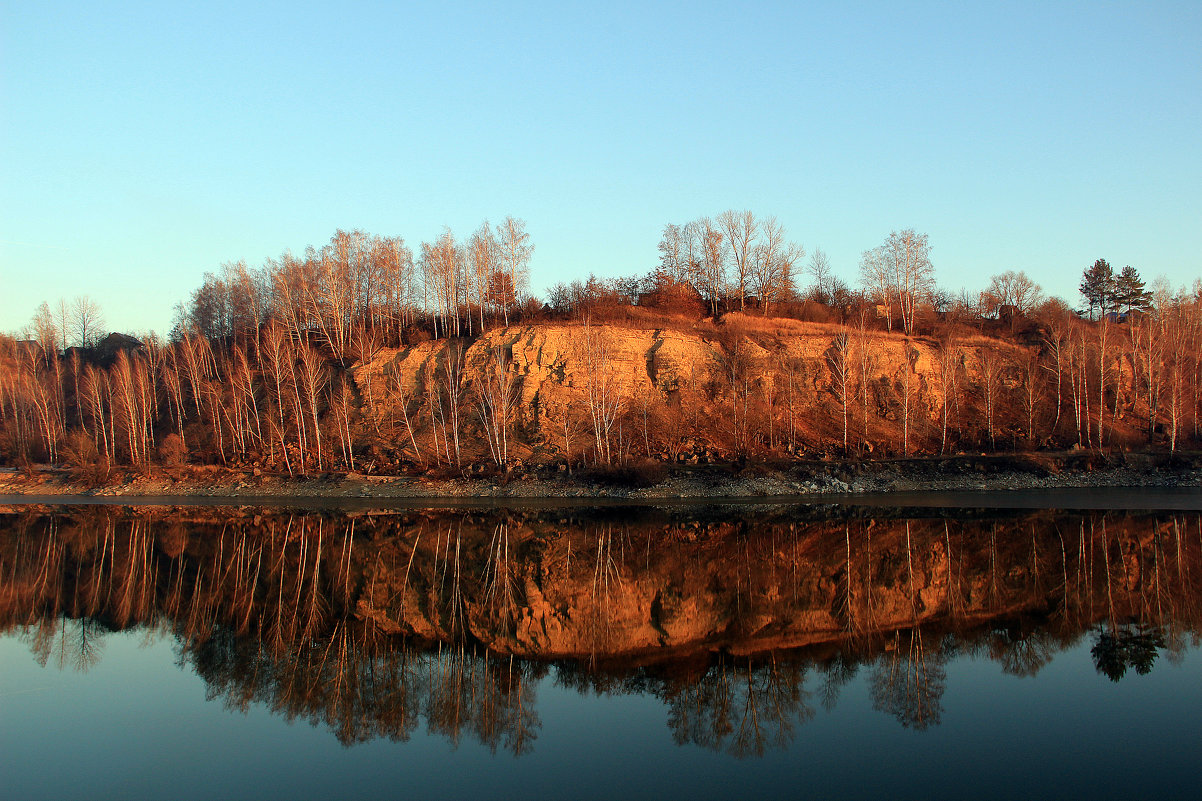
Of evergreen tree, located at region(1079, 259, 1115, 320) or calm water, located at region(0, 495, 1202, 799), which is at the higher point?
evergreen tree, located at region(1079, 259, 1115, 320)

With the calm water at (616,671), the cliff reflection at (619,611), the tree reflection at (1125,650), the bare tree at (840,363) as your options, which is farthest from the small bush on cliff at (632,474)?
the tree reflection at (1125,650)

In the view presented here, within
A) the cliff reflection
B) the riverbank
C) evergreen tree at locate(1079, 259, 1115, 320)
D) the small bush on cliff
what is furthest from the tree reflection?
evergreen tree at locate(1079, 259, 1115, 320)

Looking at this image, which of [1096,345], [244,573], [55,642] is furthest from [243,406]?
[1096,345]

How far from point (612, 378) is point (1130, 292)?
50.1m

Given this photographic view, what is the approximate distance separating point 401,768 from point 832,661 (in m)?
6.86

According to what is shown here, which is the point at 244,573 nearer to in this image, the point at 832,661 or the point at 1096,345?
the point at 832,661

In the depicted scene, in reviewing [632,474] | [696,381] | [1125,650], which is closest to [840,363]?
[696,381]

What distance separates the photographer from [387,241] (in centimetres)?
5438

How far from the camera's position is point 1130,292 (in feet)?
195

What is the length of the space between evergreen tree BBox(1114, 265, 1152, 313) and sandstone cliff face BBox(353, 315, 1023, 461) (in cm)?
2146

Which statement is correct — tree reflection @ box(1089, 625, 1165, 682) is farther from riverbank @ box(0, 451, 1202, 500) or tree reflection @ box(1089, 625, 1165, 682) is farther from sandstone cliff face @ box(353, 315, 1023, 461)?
sandstone cliff face @ box(353, 315, 1023, 461)

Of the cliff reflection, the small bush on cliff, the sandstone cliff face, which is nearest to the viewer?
the cliff reflection

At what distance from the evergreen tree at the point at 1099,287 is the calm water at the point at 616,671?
4984cm

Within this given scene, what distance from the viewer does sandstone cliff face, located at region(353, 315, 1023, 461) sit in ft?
133
